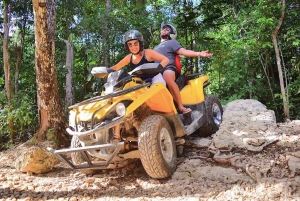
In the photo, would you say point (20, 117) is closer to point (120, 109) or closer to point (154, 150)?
point (120, 109)

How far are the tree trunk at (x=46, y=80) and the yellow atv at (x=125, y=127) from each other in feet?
6.45

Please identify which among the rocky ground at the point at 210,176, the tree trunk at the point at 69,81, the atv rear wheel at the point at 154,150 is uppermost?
the tree trunk at the point at 69,81

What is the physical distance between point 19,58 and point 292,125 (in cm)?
732

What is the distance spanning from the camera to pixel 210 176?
3.45 meters

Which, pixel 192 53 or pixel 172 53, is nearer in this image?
pixel 192 53

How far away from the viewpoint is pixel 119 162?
12.0 ft

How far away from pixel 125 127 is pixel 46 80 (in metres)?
2.73

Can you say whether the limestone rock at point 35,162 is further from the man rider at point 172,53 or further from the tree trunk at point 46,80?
the man rider at point 172,53

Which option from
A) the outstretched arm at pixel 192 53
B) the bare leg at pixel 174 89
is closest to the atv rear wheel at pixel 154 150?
the bare leg at pixel 174 89

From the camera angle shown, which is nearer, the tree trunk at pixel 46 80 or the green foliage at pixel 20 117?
the tree trunk at pixel 46 80

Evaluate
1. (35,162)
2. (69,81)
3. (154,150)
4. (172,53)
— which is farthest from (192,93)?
(69,81)

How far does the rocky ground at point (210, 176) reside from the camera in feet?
9.61

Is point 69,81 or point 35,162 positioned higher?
point 69,81

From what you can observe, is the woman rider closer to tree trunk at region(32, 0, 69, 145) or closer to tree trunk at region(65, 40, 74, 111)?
tree trunk at region(32, 0, 69, 145)
